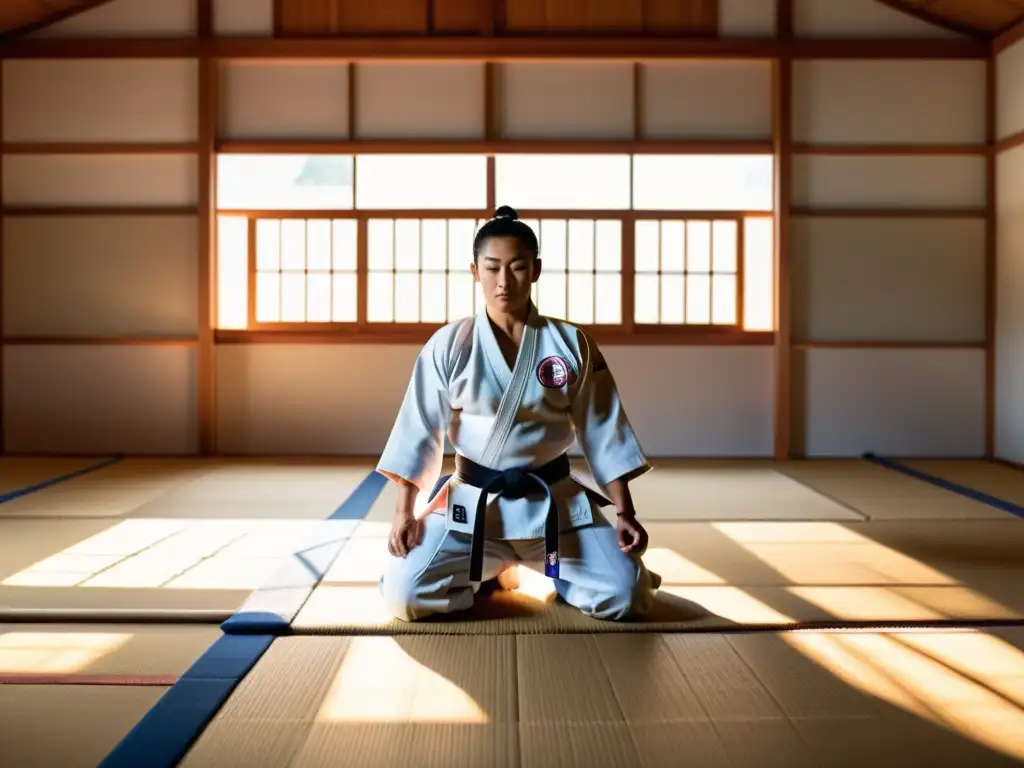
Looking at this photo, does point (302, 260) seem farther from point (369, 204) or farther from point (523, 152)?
point (523, 152)

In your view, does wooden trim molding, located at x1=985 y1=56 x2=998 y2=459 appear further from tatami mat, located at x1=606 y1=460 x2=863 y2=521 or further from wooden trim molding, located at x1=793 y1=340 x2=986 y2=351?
tatami mat, located at x1=606 y1=460 x2=863 y2=521

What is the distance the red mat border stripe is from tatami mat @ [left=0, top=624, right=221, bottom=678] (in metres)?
0.02

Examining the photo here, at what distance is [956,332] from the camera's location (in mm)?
6203

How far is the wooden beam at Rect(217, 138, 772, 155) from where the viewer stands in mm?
6109

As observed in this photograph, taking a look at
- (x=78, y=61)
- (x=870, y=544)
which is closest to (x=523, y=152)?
(x=78, y=61)

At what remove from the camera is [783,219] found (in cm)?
609

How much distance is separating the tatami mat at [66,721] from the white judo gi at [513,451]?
729mm

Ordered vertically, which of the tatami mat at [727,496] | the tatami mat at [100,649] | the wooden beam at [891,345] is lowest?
the tatami mat at [100,649]

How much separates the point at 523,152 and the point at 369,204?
3.58 ft

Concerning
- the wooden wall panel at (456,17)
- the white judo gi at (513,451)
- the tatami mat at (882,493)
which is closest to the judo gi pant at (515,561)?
the white judo gi at (513,451)

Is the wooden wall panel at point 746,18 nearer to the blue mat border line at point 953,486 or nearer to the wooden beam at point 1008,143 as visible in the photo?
the wooden beam at point 1008,143

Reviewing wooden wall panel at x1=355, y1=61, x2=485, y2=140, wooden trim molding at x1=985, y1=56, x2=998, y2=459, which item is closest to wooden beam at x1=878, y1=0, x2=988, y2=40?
wooden trim molding at x1=985, y1=56, x2=998, y2=459

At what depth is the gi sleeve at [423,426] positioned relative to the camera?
243 centimetres

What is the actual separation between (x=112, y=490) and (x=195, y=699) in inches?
126
